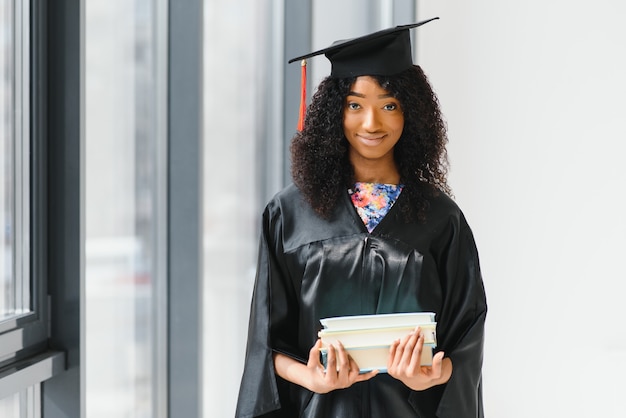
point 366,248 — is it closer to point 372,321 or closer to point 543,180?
point 372,321

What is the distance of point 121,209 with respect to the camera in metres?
1.91

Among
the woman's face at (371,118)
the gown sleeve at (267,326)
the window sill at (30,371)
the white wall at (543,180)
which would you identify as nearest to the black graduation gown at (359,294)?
the gown sleeve at (267,326)

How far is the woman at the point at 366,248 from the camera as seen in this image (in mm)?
1281

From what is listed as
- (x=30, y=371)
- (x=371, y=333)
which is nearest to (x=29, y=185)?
(x=30, y=371)

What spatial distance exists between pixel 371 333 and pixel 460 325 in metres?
0.23

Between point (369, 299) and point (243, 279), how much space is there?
1.14 meters

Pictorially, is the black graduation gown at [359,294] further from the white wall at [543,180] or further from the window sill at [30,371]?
the white wall at [543,180]

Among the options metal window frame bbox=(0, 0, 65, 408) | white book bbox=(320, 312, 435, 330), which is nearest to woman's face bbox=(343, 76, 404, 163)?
white book bbox=(320, 312, 435, 330)

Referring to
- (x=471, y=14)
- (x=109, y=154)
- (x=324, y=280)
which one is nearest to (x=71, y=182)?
(x=109, y=154)

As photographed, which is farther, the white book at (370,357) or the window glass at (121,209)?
the window glass at (121,209)

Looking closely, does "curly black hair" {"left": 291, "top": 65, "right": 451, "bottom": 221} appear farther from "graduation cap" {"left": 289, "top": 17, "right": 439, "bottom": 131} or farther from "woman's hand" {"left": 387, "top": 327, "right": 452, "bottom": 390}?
"woman's hand" {"left": 387, "top": 327, "right": 452, "bottom": 390}

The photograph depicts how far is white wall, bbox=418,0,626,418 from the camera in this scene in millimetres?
2812

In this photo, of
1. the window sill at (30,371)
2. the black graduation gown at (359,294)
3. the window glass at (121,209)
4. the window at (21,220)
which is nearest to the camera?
the black graduation gown at (359,294)

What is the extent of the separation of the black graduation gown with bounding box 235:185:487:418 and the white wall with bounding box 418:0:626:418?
5.25ft
